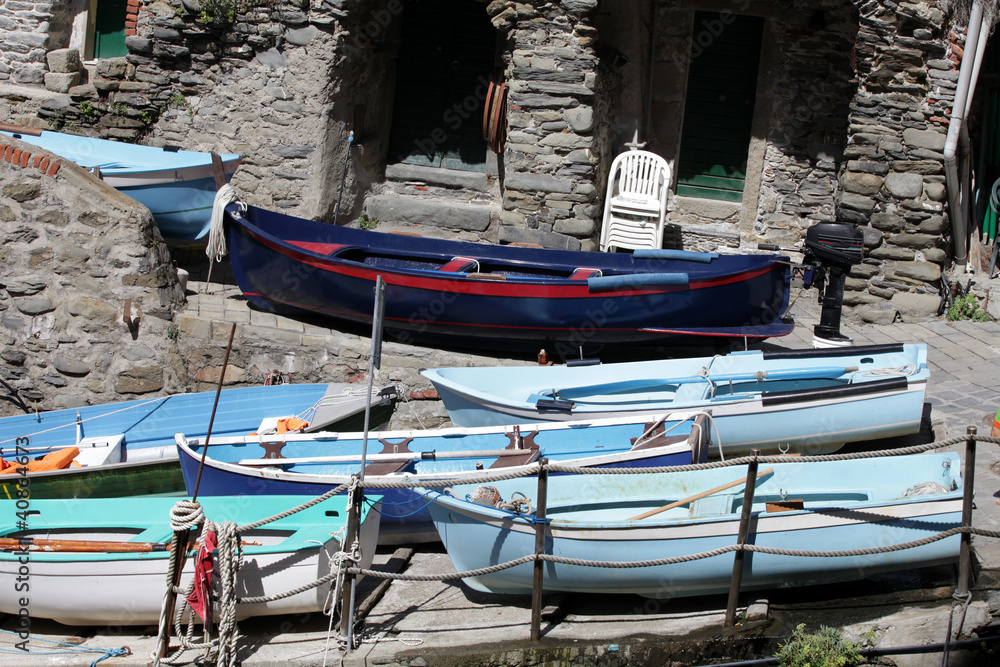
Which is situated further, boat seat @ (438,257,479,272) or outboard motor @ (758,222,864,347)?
boat seat @ (438,257,479,272)

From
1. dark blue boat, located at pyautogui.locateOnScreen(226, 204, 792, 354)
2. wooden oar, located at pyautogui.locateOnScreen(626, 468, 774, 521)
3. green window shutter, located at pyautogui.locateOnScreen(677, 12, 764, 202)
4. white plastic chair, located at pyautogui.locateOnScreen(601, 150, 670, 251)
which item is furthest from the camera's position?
green window shutter, located at pyautogui.locateOnScreen(677, 12, 764, 202)

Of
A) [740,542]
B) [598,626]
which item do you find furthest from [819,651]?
[598,626]

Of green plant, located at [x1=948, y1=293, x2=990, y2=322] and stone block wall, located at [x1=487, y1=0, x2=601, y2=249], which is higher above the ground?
stone block wall, located at [x1=487, y1=0, x2=601, y2=249]

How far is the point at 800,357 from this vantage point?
6.05 metres

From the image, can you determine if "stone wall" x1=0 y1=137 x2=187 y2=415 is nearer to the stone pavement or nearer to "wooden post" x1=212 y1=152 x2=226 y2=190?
"wooden post" x1=212 y1=152 x2=226 y2=190

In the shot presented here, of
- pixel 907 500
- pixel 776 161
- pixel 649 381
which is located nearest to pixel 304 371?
pixel 649 381

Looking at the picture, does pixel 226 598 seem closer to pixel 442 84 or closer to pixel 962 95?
pixel 442 84

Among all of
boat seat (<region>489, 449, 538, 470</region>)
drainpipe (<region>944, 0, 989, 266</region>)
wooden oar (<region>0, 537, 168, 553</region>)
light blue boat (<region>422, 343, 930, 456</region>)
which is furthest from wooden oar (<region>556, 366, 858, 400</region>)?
wooden oar (<region>0, 537, 168, 553</region>)

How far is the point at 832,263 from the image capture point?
652 cm

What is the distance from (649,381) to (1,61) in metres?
7.78

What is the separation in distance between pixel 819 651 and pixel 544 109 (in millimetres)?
5359

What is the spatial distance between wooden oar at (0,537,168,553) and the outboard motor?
4.66 metres

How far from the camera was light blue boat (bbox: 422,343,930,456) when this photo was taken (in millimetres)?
5445

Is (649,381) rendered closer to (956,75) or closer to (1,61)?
(956,75)
